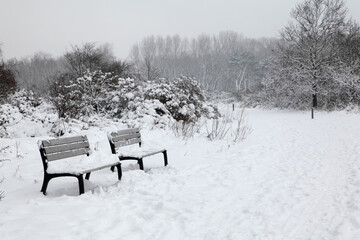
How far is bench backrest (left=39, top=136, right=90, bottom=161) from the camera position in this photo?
3.91 m

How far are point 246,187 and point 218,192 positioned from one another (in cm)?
57

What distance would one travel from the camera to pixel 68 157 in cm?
427

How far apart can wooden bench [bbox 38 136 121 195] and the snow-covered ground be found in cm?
32

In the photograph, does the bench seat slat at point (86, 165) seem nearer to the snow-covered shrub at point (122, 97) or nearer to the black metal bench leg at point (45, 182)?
the black metal bench leg at point (45, 182)

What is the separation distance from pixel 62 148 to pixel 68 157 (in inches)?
6.7

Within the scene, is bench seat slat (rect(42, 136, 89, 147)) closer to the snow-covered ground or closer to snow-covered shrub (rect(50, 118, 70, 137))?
the snow-covered ground

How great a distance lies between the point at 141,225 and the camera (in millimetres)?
3117

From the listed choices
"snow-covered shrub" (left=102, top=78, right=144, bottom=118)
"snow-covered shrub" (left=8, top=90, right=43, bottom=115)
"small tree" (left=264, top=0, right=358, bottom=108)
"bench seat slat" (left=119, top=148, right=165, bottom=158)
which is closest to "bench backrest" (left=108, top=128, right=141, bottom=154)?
"bench seat slat" (left=119, top=148, right=165, bottom=158)

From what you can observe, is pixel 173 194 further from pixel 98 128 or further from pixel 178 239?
pixel 98 128

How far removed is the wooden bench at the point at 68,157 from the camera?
3791 mm

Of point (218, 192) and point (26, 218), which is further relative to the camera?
point (218, 192)

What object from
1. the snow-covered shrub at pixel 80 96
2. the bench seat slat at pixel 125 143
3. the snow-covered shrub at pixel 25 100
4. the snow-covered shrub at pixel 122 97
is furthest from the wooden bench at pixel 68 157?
the snow-covered shrub at pixel 25 100

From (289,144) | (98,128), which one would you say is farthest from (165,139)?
(289,144)

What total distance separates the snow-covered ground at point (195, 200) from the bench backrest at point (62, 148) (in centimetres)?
53
